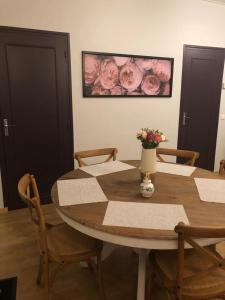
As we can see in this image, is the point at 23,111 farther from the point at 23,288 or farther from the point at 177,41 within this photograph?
the point at 177,41

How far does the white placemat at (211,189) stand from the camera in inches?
63.5

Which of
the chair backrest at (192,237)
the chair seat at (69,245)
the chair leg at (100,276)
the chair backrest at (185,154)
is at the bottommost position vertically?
the chair leg at (100,276)

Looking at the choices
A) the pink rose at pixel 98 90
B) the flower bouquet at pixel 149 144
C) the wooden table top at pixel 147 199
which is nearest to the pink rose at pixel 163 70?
the pink rose at pixel 98 90

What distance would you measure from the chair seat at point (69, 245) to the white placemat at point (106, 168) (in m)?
0.55

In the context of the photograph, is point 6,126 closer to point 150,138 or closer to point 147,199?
point 150,138

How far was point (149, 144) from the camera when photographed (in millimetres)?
1786

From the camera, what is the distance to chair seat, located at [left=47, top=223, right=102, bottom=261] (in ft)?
5.05

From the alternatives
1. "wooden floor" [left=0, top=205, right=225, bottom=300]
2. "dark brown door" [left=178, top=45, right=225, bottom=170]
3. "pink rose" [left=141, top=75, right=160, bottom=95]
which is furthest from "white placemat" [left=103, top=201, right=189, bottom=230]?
"dark brown door" [left=178, top=45, right=225, bottom=170]

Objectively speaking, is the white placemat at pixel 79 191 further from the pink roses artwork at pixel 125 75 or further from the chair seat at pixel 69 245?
the pink roses artwork at pixel 125 75

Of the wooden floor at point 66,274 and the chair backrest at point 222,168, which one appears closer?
the wooden floor at point 66,274

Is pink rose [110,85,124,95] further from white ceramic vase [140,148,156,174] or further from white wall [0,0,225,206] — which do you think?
white ceramic vase [140,148,156,174]

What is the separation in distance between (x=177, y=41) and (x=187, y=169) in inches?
87.1

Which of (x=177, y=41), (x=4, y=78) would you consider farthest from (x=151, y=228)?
(x=177, y=41)

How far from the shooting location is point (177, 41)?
11.6 ft
